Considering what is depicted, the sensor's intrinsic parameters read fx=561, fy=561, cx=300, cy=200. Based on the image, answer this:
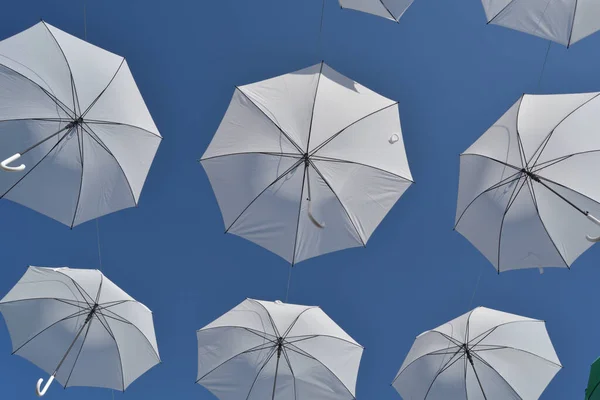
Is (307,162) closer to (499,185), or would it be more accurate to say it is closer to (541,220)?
(499,185)

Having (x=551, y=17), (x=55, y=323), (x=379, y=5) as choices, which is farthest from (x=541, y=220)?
(x=55, y=323)

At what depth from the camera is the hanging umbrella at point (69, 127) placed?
36.1ft

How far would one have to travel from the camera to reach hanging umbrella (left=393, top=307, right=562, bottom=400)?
13547 millimetres

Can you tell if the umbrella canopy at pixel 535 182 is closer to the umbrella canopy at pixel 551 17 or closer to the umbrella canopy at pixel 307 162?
the umbrella canopy at pixel 551 17

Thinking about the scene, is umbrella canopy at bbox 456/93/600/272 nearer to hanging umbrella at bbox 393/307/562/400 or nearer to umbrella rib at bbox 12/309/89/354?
hanging umbrella at bbox 393/307/562/400

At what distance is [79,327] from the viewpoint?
46.0ft

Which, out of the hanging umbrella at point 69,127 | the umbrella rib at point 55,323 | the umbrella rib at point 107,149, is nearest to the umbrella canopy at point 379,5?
the hanging umbrella at point 69,127

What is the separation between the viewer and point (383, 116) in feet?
37.4

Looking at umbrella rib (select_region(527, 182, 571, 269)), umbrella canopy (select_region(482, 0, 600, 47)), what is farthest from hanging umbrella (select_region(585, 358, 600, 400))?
umbrella canopy (select_region(482, 0, 600, 47))

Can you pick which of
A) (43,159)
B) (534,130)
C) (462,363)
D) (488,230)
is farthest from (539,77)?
(43,159)

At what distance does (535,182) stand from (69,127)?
31.0ft

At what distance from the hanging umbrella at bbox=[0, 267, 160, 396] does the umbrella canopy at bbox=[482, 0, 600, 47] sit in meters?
10.4

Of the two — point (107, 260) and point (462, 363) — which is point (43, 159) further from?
point (462, 363)

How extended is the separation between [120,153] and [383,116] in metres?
5.57
